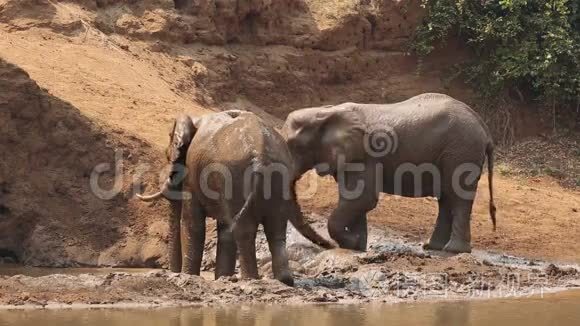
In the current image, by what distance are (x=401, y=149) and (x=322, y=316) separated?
4.56 metres

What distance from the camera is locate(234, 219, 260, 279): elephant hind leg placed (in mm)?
10656

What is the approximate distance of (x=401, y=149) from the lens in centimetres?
1382

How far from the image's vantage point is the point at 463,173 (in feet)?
45.7

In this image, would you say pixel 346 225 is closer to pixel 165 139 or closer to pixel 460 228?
pixel 460 228

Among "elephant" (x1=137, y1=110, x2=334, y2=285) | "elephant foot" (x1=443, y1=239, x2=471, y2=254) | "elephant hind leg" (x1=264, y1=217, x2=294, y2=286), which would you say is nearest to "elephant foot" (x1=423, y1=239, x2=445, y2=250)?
"elephant foot" (x1=443, y1=239, x2=471, y2=254)

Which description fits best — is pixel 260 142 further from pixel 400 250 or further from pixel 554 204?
pixel 554 204

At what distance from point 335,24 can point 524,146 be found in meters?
4.09

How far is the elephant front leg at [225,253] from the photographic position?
36.1 ft

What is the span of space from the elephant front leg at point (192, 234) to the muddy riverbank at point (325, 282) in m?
0.54

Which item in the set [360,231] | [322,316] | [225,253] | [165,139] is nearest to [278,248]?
[225,253]

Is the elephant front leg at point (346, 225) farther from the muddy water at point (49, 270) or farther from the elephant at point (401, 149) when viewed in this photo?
the muddy water at point (49, 270)

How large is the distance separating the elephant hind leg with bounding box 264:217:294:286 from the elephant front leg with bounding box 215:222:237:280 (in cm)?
38

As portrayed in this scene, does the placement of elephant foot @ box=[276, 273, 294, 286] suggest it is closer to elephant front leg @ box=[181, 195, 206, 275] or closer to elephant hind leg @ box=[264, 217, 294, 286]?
elephant hind leg @ box=[264, 217, 294, 286]

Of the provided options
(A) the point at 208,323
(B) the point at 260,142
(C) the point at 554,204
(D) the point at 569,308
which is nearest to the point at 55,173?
(B) the point at 260,142
